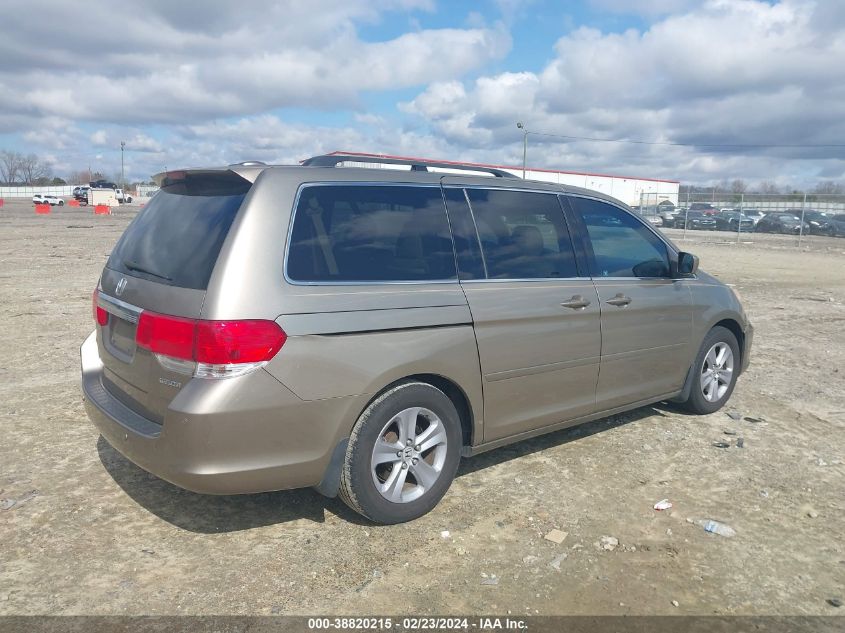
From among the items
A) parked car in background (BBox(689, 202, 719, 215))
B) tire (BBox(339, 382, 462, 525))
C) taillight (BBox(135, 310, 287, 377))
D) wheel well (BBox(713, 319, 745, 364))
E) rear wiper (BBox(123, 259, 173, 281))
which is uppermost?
parked car in background (BBox(689, 202, 719, 215))

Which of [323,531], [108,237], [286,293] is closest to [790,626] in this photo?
[323,531]

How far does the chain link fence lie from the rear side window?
3019cm

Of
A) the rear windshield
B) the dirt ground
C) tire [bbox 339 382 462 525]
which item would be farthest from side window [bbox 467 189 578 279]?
the rear windshield

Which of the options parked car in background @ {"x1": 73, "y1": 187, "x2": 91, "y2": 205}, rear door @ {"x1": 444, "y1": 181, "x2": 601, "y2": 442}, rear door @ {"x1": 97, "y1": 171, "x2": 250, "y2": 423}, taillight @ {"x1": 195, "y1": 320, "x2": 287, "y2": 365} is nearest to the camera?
taillight @ {"x1": 195, "y1": 320, "x2": 287, "y2": 365}

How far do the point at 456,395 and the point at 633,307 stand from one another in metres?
1.61

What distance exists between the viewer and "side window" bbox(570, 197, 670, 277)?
4752 millimetres

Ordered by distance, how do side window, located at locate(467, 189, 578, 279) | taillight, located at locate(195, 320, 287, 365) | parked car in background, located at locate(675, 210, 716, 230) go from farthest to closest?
parked car in background, located at locate(675, 210, 716, 230)
side window, located at locate(467, 189, 578, 279)
taillight, located at locate(195, 320, 287, 365)

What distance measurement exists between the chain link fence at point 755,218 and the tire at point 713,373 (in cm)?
2749

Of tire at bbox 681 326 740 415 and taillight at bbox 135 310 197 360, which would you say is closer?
taillight at bbox 135 310 197 360

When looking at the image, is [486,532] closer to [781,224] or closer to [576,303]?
[576,303]

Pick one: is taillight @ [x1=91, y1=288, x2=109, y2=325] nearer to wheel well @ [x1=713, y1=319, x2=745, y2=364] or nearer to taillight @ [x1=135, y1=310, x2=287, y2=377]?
taillight @ [x1=135, y1=310, x2=287, y2=377]

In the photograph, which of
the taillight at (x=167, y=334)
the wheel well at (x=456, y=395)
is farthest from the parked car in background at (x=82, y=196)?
the wheel well at (x=456, y=395)

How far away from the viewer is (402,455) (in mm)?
3674

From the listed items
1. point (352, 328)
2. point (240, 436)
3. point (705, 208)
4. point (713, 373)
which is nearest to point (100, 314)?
point (240, 436)
